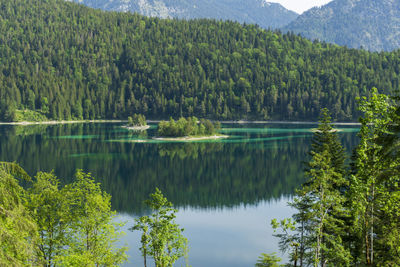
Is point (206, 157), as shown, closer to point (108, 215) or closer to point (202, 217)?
point (202, 217)

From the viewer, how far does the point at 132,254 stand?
54.6 m

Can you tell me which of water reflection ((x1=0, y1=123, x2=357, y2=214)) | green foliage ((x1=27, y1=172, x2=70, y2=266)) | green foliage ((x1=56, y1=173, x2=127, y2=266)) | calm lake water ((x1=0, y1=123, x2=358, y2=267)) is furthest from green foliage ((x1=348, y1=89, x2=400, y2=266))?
water reflection ((x1=0, y1=123, x2=357, y2=214))

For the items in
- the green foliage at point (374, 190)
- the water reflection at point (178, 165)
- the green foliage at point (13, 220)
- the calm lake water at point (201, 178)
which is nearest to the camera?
the green foliage at point (13, 220)

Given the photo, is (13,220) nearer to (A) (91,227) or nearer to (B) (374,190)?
(A) (91,227)

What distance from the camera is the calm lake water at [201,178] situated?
6153 cm

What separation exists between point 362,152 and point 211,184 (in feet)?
245

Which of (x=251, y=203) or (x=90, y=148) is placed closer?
(x=251, y=203)

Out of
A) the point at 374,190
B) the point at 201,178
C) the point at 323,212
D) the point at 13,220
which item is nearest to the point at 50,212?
the point at 13,220

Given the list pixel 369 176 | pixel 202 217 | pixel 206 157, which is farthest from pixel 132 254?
pixel 206 157

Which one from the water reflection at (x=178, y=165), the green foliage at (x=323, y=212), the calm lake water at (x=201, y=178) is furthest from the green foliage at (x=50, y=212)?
the water reflection at (x=178, y=165)

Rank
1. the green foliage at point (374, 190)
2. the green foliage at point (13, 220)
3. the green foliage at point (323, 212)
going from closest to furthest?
1. the green foliage at point (13, 220)
2. the green foliage at point (374, 190)
3. the green foliage at point (323, 212)

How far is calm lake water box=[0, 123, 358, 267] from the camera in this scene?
61.5 m

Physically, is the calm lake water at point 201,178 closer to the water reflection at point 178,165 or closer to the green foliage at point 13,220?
the water reflection at point 178,165

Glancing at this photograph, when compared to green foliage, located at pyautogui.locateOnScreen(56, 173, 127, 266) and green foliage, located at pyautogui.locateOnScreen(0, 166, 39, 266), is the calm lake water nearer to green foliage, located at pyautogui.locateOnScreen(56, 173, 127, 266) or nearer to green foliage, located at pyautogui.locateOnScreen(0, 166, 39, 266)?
green foliage, located at pyautogui.locateOnScreen(56, 173, 127, 266)
